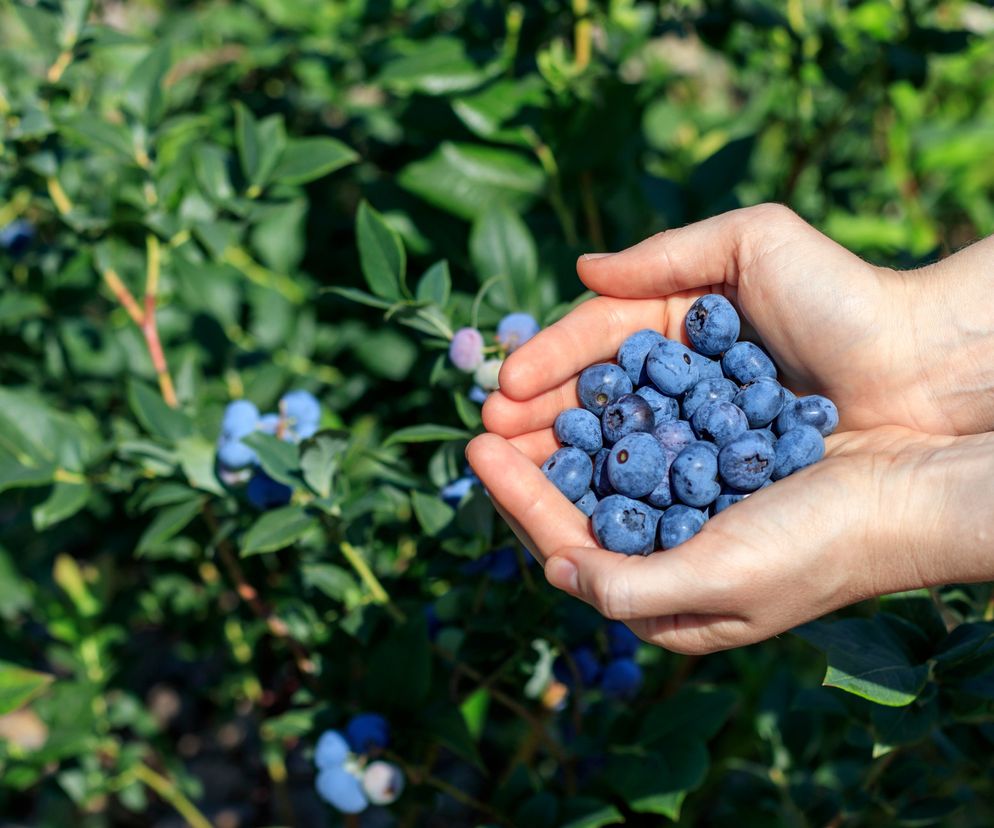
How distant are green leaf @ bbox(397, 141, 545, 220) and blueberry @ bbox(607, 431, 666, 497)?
29.9 inches

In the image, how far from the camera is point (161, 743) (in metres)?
2.03

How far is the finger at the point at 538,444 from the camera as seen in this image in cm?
132

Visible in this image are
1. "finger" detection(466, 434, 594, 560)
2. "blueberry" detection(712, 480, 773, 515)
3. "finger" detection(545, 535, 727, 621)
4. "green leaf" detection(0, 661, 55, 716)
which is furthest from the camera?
"green leaf" detection(0, 661, 55, 716)

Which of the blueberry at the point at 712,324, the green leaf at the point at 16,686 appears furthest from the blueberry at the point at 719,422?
the green leaf at the point at 16,686

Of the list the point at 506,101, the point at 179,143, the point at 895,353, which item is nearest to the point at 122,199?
the point at 179,143

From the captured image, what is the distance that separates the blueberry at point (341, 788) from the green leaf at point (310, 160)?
920mm

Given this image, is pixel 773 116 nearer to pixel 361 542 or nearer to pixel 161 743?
pixel 361 542

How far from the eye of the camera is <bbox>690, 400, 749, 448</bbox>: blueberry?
48.5 inches

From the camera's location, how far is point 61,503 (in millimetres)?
1397

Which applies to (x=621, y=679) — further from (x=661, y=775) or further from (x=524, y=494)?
(x=524, y=494)

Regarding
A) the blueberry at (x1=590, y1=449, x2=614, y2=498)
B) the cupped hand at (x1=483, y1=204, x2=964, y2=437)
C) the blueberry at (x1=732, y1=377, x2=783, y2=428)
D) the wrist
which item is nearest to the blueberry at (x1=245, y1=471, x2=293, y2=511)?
the cupped hand at (x1=483, y1=204, x2=964, y2=437)

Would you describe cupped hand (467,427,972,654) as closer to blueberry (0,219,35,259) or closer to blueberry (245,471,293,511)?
blueberry (245,471,293,511)

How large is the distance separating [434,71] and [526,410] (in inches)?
31.9

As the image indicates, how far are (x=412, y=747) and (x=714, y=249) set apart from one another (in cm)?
83
